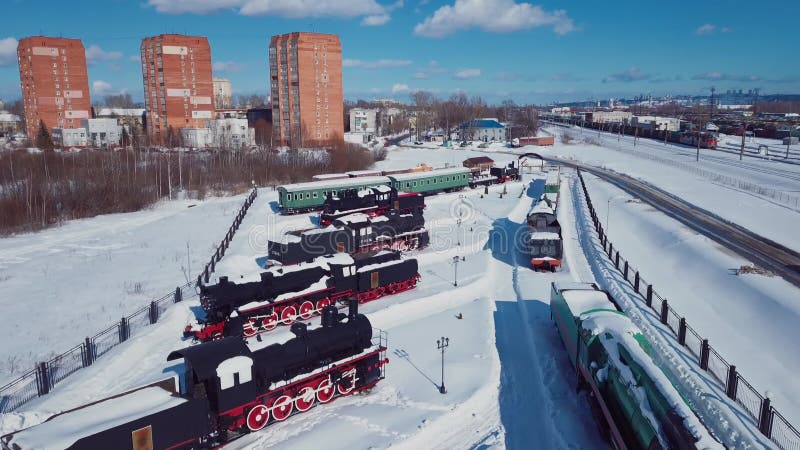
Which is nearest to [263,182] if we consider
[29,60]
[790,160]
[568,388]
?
[568,388]

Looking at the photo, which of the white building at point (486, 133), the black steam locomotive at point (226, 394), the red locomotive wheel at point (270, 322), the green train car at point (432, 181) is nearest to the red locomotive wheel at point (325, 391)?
the black steam locomotive at point (226, 394)

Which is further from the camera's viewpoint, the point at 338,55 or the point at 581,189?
the point at 338,55

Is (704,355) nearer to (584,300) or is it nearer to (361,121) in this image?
(584,300)

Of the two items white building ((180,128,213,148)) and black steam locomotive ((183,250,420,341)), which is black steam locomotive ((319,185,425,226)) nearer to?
black steam locomotive ((183,250,420,341))

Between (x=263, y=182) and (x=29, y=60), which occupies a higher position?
(x=29, y=60)

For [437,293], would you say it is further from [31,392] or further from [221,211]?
[221,211]

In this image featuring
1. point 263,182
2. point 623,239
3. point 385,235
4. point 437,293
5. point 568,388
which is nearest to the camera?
point 568,388

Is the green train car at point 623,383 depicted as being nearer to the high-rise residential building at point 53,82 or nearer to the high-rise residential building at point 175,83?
the high-rise residential building at point 175,83

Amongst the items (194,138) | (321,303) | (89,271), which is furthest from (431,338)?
(194,138)
